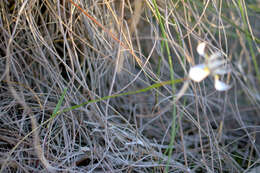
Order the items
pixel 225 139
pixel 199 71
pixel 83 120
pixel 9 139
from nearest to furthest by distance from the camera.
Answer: pixel 199 71
pixel 9 139
pixel 83 120
pixel 225 139

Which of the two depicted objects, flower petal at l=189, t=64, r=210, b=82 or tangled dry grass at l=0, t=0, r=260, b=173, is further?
tangled dry grass at l=0, t=0, r=260, b=173

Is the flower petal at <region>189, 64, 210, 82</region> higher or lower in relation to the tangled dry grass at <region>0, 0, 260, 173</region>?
higher

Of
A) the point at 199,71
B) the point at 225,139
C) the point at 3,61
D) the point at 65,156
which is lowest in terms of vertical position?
the point at 225,139

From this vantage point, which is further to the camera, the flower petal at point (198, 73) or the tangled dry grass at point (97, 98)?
the tangled dry grass at point (97, 98)

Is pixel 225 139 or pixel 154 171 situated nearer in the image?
pixel 154 171

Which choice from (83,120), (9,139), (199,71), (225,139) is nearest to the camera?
(199,71)

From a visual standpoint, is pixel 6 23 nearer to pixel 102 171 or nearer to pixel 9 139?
pixel 9 139

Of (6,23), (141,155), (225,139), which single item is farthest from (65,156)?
(225,139)

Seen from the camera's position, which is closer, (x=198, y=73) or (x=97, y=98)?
(x=198, y=73)

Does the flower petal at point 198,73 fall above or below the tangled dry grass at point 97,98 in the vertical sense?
above

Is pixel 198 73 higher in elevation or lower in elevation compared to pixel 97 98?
higher

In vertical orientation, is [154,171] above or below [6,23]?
below
